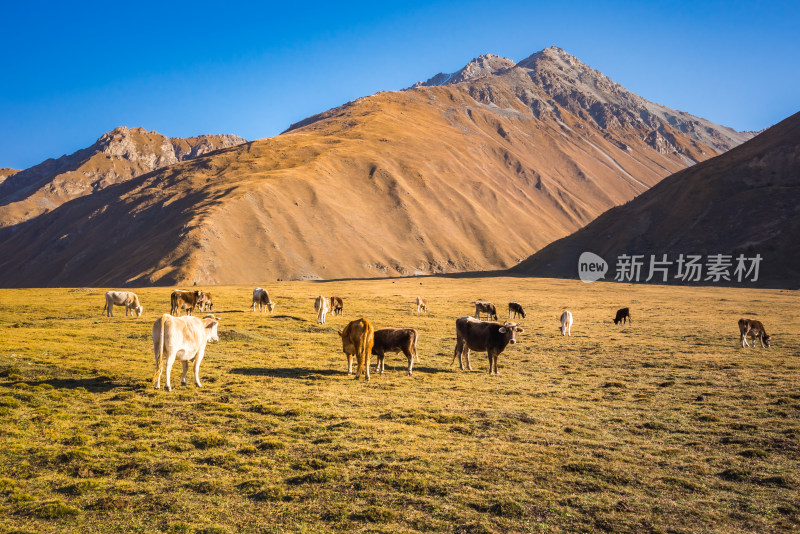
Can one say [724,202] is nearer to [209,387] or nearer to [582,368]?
[582,368]

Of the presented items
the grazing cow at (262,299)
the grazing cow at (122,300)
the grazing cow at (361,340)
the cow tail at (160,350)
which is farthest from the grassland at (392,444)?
the grazing cow at (262,299)

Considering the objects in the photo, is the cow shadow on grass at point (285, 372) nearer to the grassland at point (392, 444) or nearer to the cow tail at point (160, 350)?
the grassland at point (392, 444)

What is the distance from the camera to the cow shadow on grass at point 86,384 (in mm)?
17281

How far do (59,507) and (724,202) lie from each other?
5701 inches

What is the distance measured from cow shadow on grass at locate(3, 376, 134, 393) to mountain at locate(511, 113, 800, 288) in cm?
11086

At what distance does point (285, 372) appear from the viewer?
21688 millimetres

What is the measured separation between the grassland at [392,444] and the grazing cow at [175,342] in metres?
0.84

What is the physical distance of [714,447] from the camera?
13.3 meters

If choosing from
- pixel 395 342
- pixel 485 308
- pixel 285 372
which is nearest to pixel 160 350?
pixel 285 372

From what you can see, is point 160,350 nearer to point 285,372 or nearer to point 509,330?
point 285,372

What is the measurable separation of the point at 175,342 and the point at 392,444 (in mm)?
8531

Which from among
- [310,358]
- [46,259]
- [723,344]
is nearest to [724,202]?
[723,344]

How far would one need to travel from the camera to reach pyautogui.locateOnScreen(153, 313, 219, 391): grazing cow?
1633 centimetres

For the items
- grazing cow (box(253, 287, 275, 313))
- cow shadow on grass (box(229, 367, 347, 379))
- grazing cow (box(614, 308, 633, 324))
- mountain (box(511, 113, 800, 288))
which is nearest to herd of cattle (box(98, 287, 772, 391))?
cow shadow on grass (box(229, 367, 347, 379))
